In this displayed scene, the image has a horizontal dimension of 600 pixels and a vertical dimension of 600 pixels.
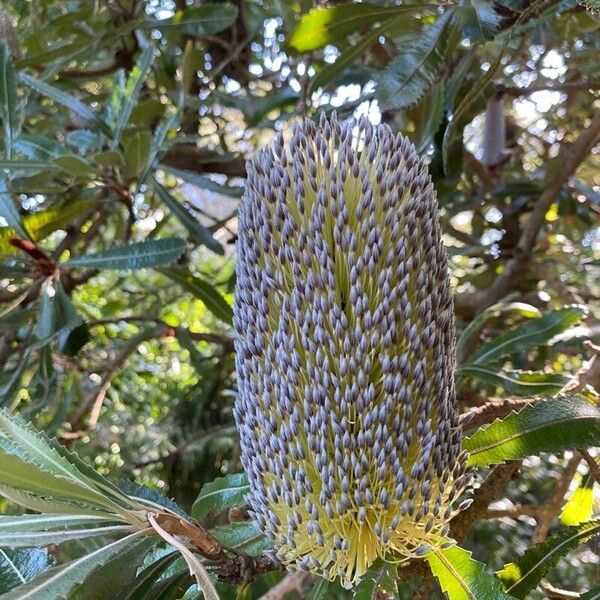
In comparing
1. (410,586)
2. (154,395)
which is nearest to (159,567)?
(410,586)

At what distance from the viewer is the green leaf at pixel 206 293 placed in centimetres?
120

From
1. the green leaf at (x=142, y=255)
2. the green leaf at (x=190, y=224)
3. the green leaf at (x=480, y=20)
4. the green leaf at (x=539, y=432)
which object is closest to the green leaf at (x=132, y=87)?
the green leaf at (x=190, y=224)

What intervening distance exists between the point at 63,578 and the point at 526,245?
1.21 m

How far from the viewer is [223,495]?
82 cm

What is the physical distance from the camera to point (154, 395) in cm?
283

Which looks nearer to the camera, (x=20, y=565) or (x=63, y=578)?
(x=63, y=578)

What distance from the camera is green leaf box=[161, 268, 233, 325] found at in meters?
1.20

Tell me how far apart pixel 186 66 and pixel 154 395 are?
167cm

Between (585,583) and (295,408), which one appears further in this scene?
(585,583)

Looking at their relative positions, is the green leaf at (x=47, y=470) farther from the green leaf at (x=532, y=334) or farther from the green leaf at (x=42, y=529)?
the green leaf at (x=532, y=334)

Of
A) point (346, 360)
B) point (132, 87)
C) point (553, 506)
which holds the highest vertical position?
point (132, 87)

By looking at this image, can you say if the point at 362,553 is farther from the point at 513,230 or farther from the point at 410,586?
the point at 513,230

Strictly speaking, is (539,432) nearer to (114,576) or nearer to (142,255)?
(114,576)

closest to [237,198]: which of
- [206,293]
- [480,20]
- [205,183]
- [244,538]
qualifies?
[205,183]
